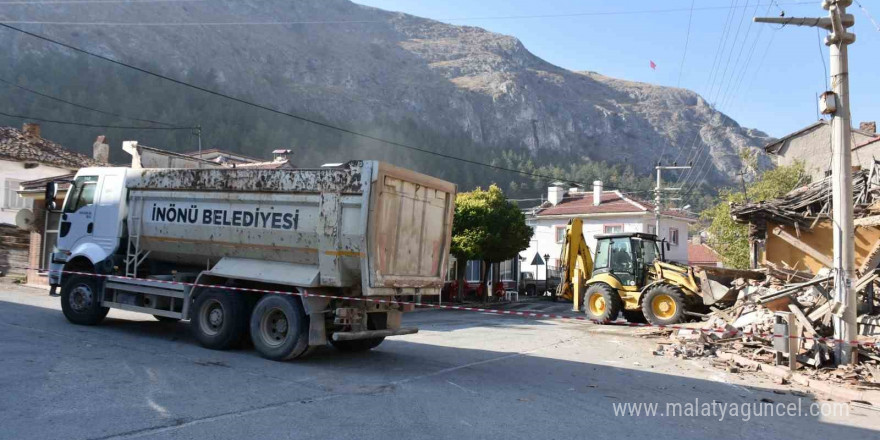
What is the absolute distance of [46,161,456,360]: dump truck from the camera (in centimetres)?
869

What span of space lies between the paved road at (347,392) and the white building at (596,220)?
3409 centimetres

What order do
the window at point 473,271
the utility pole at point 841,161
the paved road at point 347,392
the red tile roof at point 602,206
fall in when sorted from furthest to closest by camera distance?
the red tile roof at point 602,206, the window at point 473,271, the utility pole at point 841,161, the paved road at point 347,392

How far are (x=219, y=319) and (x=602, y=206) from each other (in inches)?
1564

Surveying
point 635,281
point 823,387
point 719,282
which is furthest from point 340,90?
point 823,387

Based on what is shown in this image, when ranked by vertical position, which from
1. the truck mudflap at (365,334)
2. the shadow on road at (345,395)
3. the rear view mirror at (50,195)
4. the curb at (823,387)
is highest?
the rear view mirror at (50,195)

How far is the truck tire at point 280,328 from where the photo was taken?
8.82m

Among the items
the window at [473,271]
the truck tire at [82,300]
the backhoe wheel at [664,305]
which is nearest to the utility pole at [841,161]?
the backhoe wheel at [664,305]

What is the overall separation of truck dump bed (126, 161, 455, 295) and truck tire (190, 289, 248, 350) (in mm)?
433

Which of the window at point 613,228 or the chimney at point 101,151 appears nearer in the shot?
the chimney at point 101,151

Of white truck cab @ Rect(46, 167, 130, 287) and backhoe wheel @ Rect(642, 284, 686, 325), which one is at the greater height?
white truck cab @ Rect(46, 167, 130, 287)

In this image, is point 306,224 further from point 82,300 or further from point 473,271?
point 473,271

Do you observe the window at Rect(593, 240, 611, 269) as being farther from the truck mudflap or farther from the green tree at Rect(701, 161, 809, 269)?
the truck mudflap

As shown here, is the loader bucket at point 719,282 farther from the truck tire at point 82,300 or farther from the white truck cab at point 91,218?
the truck tire at point 82,300

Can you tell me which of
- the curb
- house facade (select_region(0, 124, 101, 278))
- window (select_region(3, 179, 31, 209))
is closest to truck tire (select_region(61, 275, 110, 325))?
house facade (select_region(0, 124, 101, 278))
